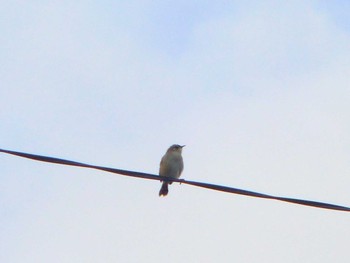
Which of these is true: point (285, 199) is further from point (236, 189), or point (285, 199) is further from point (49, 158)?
point (49, 158)

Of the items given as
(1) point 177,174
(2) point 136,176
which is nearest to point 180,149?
(1) point 177,174

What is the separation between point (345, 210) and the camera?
6.49 m

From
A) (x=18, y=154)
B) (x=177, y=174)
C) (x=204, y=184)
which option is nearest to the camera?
(x=18, y=154)

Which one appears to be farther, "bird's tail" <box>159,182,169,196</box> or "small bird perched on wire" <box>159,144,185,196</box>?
"bird's tail" <box>159,182,169,196</box>

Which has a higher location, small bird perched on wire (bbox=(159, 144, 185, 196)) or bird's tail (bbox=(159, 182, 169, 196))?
small bird perched on wire (bbox=(159, 144, 185, 196))

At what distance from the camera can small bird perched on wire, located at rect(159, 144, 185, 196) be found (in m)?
14.8

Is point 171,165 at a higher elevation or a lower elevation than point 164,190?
higher

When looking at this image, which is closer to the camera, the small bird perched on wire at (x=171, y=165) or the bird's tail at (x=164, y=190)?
the small bird perched on wire at (x=171, y=165)

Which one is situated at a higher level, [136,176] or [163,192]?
[163,192]

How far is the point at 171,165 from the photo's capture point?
14750 millimetres

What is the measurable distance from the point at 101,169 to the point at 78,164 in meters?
→ 0.20

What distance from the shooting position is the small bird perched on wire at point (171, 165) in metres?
14.8

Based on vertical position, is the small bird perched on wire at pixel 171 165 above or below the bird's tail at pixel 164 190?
above

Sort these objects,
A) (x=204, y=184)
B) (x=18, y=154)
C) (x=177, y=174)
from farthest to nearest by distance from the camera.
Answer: (x=177, y=174), (x=204, y=184), (x=18, y=154)
